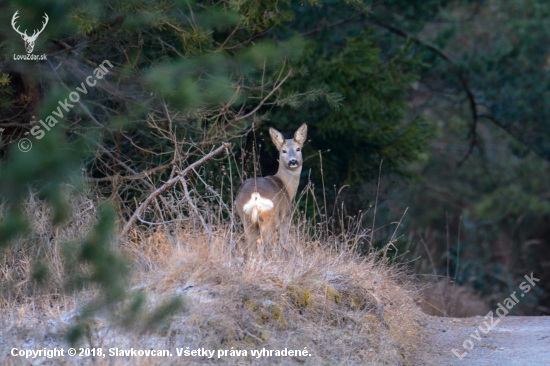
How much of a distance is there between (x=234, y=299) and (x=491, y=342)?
143 inches

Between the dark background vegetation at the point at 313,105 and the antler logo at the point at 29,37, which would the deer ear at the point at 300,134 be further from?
the antler logo at the point at 29,37

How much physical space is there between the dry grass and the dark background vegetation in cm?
111

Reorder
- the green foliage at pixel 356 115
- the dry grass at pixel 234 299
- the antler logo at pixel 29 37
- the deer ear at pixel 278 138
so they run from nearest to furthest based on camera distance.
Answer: the antler logo at pixel 29 37 < the dry grass at pixel 234 299 < the deer ear at pixel 278 138 < the green foliage at pixel 356 115

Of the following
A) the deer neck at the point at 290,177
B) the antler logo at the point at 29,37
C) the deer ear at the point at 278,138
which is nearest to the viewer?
the antler logo at the point at 29,37

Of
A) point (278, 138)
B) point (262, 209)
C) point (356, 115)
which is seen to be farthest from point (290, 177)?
point (356, 115)

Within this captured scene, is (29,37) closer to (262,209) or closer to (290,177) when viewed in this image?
(262,209)

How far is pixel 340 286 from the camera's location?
7688mm

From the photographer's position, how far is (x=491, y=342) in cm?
862

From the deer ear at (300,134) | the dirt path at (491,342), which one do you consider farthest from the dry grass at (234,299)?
the deer ear at (300,134)

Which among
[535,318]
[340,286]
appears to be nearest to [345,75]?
[535,318]

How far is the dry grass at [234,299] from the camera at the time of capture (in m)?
6.13

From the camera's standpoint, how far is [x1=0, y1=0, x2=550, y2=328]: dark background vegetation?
311 inches

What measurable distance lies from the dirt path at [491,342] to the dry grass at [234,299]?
41 cm

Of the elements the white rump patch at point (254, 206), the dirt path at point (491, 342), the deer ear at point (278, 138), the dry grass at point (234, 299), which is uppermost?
the deer ear at point (278, 138)
